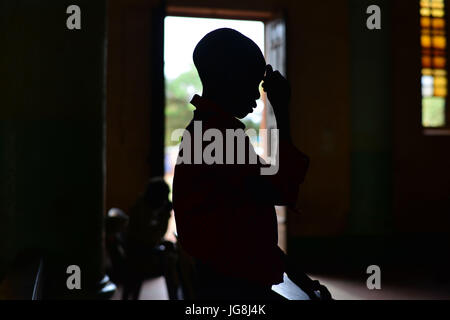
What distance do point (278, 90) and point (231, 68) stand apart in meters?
0.09

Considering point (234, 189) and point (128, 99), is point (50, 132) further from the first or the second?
point (234, 189)

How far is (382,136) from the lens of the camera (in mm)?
5426

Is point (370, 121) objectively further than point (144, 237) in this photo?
Yes

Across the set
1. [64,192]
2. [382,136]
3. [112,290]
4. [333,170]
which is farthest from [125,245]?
[382,136]

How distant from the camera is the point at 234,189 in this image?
72cm

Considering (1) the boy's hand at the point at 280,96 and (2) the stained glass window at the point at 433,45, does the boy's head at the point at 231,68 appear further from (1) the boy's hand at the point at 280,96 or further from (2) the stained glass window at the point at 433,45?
(2) the stained glass window at the point at 433,45

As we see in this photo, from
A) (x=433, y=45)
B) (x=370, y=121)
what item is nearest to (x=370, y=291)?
(x=370, y=121)

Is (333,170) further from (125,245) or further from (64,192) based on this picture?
(64,192)

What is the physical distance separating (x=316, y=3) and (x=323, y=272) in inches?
123

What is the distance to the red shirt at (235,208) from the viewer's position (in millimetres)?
710

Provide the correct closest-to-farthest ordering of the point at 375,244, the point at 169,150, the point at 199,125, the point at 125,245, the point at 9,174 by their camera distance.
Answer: the point at 199,125, the point at 9,174, the point at 125,245, the point at 375,244, the point at 169,150

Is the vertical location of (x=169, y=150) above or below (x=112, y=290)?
above

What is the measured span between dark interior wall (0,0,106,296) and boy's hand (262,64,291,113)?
2554 mm

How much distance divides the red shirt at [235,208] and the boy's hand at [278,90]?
6cm
